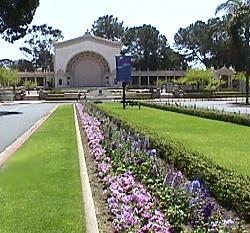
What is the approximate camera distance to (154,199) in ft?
23.3

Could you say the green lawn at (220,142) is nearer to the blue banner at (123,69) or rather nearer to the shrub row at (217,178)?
the shrub row at (217,178)

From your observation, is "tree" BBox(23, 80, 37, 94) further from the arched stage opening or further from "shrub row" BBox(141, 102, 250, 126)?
"shrub row" BBox(141, 102, 250, 126)

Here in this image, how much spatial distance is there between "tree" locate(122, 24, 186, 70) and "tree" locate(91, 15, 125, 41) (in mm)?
9166

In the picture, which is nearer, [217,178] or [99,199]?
[217,178]

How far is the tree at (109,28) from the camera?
126125mm

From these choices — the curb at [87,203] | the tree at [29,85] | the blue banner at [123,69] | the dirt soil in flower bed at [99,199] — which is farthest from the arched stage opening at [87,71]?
the curb at [87,203]

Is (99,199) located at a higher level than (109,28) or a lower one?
lower

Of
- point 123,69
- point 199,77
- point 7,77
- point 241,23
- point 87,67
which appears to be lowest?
point 199,77

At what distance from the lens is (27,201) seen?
7.78m

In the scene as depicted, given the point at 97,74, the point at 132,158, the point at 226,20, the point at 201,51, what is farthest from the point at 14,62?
the point at 132,158

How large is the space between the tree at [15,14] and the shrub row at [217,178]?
35175mm

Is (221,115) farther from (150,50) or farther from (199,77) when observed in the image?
(150,50)

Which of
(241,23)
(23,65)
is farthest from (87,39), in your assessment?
(241,23)

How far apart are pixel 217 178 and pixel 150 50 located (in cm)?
10859
